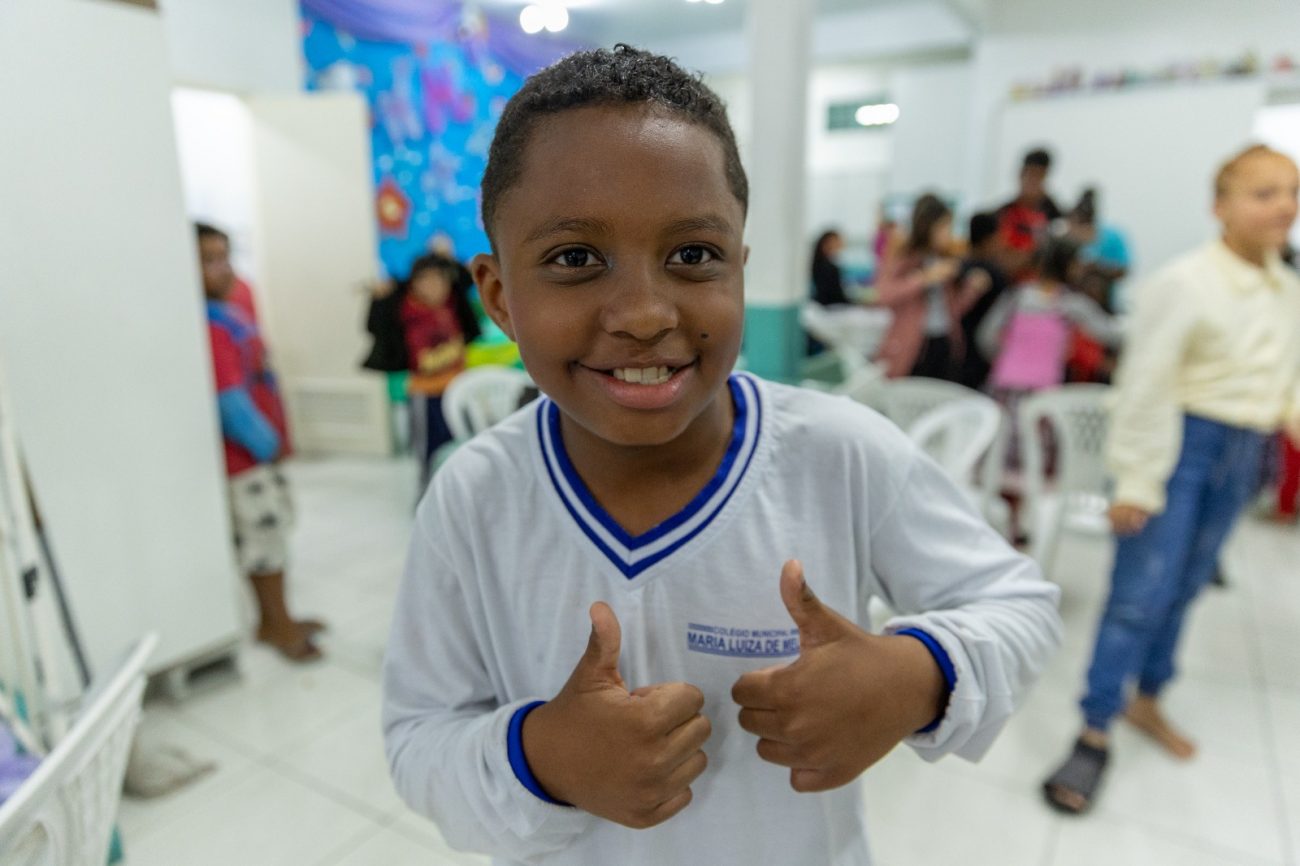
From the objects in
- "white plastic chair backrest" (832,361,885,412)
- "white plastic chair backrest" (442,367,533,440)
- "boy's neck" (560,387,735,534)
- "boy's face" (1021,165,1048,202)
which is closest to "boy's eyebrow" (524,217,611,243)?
"boy's neck" (560,387,735,534)

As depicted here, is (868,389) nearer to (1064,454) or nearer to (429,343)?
(1064,454)

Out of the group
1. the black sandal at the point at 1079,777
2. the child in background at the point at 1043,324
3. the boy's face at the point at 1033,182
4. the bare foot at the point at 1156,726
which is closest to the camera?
the black sandal at the point at 1079,777

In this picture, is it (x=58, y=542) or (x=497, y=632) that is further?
(x=58, y=542)

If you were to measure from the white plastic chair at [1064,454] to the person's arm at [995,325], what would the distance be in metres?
0.53

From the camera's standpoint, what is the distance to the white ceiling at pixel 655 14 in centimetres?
589

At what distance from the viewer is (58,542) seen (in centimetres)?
184

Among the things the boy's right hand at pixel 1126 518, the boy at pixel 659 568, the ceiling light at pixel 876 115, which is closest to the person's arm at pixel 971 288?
the boy's right hand at pixel 1126 518

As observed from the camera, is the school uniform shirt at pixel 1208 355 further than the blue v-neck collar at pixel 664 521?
Yes

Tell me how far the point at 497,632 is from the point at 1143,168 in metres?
6.10

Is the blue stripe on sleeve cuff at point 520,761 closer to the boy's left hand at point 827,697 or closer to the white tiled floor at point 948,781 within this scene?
the boy's left hand at point 827,697

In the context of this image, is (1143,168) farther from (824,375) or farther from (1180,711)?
(1180,711)

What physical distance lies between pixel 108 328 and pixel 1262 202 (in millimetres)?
2479

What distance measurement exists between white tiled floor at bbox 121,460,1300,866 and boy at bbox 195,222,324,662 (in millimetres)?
129

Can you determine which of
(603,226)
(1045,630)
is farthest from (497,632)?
(1045,630)
